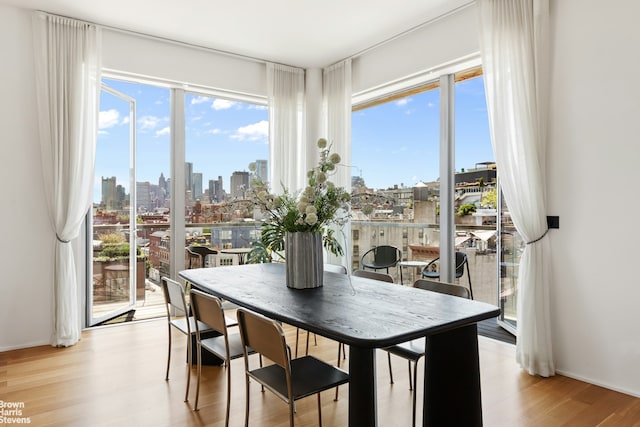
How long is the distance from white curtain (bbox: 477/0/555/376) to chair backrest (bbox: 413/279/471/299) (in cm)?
88

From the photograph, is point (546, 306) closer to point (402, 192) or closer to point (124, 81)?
point (402, 192)

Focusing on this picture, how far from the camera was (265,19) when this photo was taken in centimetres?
407

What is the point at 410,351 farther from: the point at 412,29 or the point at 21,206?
the point at 21,206

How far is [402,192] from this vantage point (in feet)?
15.9

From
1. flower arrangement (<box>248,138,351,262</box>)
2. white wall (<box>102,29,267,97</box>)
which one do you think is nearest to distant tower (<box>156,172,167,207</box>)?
white wall (<box>102,29,267,97</box>)

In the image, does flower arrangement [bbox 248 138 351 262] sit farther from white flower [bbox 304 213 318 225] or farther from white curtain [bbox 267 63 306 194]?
white curtain [bbox 267 63 306 194]

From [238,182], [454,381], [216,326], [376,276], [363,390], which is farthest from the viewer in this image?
[238,182]

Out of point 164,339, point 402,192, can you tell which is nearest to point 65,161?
point 164,339

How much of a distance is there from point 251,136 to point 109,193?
178cm

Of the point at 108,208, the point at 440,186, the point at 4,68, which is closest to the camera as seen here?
the point at 4,68

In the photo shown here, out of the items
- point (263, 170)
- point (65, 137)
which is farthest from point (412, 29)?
point (65, 137)

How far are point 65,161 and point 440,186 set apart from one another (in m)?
3.52

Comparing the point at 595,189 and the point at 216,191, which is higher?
the point at 216,191

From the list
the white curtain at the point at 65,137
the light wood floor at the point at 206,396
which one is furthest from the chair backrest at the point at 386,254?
the white curtain at the point at 65,137
